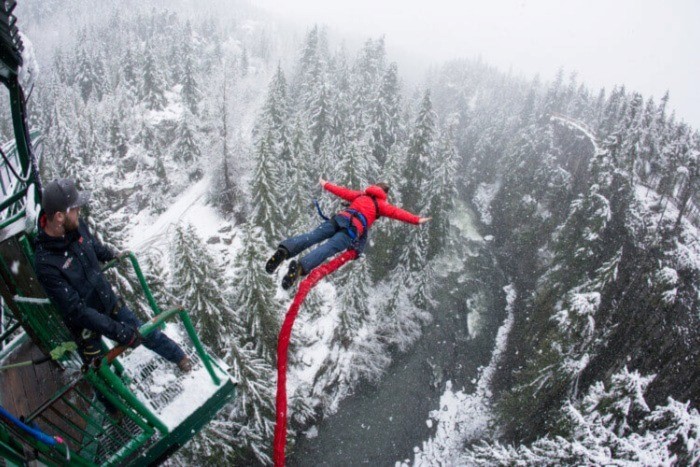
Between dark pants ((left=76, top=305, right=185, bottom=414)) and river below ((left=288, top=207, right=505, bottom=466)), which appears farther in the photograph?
river below ((left=288, top=207, right=505, bottom=466))

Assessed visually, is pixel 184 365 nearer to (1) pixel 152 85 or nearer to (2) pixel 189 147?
(2) pixel 189 147

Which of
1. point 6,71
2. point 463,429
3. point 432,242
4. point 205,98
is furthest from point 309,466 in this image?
point 205,98

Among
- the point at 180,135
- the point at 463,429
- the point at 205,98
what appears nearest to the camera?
the point at 463,429

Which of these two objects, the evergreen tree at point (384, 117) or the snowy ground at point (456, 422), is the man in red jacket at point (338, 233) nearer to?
the snowy ground at point (456, 422)

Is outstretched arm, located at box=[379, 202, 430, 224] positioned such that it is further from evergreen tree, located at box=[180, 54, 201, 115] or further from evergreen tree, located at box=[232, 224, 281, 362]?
evergreen tree, located at box=[180, 54, 201, 115]

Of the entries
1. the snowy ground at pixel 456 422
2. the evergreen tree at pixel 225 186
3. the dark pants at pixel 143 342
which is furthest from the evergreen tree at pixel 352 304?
the dark pants at pixel 143 342

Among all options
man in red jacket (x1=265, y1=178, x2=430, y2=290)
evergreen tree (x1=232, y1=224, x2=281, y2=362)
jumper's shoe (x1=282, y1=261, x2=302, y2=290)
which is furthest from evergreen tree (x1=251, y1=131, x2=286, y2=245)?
jumper's shoe (x1=282, y1=261, x2=302, y2=290)

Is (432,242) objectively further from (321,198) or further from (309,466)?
(309,466)
